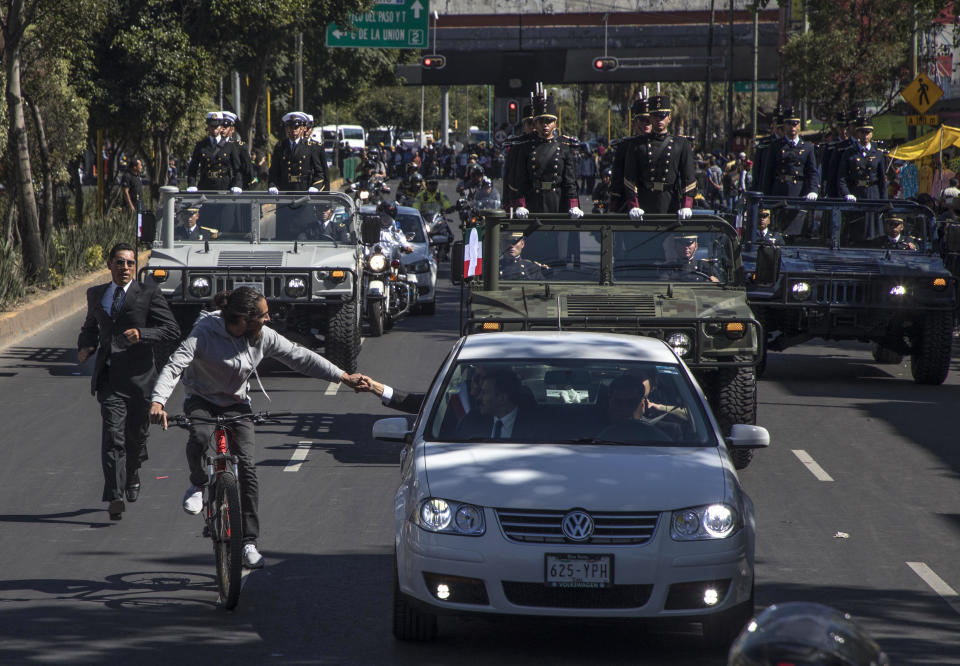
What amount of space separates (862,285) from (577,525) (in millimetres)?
10174

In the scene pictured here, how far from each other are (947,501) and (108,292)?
5922 millimetres

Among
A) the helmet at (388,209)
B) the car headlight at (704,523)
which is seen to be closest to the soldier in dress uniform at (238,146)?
the helmet at (388,209)

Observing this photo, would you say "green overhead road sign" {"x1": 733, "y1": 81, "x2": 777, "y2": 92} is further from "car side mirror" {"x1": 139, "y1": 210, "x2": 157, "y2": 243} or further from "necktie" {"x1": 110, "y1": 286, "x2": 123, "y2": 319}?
"necktie" {"x1": 110, "y1": 286, "x2": 123, "y2": 319}

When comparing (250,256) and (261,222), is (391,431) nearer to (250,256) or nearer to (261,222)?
(250,256)

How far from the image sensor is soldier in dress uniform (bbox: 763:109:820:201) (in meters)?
19.1

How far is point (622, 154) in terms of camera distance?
569 inches

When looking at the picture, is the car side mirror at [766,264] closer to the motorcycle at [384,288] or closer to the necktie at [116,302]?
the necktie at [116,302]

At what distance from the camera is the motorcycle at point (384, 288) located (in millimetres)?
19031

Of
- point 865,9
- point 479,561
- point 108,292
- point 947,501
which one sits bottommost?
point 947,501

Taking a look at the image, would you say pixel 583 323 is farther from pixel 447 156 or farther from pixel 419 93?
pixel 419 93

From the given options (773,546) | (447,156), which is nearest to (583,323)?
(773,546)

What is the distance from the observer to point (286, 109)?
63438mm

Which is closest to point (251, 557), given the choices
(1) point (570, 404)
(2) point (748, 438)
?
(1) point (570, 404)

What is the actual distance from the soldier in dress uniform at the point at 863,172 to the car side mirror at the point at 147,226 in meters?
8.48
